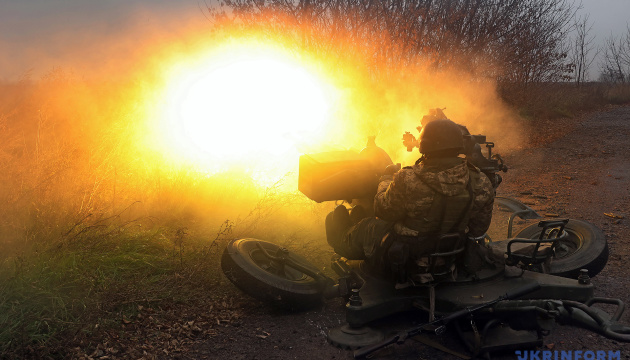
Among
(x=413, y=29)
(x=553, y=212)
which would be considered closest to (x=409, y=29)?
(x=413, y=29)

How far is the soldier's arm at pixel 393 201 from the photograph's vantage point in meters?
4.55

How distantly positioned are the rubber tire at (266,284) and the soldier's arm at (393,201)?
3.76 ft

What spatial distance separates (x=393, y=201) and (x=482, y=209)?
91cm

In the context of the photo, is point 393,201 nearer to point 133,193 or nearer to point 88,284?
point 88,284

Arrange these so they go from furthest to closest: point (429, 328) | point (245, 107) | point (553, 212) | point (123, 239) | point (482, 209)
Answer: point (245, 107) → point (553, 212) → point (123, 239) → point (482, 209) → point (429, 328)

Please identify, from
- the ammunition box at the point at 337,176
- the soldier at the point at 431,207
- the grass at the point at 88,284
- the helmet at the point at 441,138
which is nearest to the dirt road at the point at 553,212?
the grass at the point at 88,284

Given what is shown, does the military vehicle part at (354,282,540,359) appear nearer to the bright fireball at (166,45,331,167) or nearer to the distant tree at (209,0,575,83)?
the bright fireball at (166,45,331,167)

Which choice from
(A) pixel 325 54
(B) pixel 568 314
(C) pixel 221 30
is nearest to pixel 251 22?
(C) pixel 221 30

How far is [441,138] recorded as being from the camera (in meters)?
4.51

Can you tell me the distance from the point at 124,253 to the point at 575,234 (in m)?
5.39

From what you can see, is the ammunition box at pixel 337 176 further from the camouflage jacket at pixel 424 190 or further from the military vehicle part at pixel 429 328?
the military vehicle part at pixel 429 328

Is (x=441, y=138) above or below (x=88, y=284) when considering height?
above

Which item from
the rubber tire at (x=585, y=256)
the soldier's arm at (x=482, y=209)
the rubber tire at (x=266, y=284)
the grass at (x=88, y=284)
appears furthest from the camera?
the rubber tire at (x=585, y=256)

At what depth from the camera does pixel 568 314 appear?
379 centimetres
